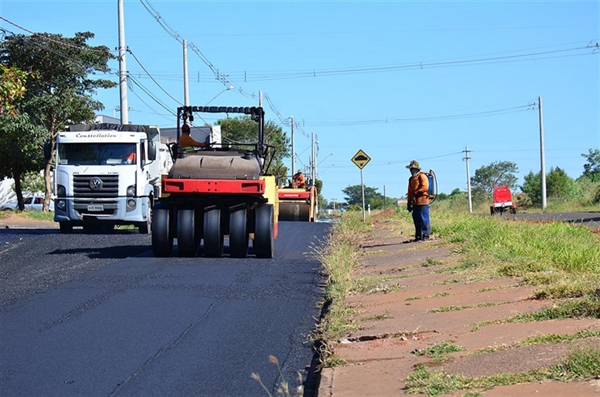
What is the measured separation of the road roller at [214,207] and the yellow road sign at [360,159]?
15181 millimetres

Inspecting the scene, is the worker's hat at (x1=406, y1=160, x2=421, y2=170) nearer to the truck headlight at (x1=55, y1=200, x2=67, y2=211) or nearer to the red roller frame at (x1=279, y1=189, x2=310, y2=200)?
the truck headlight at (x1=55, y1=200, x2=67, y2=211)

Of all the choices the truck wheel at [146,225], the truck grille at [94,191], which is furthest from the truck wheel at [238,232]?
the truck wheel at [146,225]

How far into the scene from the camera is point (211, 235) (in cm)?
1592

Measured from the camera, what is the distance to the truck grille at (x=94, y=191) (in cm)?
2320

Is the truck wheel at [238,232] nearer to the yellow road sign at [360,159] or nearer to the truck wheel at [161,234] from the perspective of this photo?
the truck wheel at [161,234]

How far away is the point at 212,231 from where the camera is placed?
15.9 meters

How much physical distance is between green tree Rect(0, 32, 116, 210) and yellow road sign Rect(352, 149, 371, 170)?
1374cm

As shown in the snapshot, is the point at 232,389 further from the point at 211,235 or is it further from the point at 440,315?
the point at 211,235

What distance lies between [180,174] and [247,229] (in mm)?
1521

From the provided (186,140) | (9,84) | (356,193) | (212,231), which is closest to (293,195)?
(186,140)

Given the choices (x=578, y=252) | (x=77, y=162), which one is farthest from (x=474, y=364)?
(x=77, y=162)

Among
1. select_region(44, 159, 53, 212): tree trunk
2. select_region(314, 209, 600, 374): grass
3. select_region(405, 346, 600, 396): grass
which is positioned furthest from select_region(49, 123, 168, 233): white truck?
select_region(405, 346, 600, 396): grass

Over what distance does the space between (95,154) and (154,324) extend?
14631mm

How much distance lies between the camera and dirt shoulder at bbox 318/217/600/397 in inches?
254
